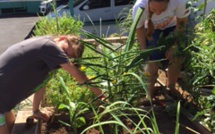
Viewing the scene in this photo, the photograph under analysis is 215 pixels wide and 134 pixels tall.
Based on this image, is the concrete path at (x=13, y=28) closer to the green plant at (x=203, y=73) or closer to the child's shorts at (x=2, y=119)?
the child's shorts at (x=2, y=119)

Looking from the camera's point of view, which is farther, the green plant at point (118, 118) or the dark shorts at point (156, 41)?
the dark shorts at point (156, 41)

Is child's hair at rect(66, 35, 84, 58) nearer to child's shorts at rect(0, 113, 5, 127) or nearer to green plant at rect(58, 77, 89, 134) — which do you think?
green plant at rect(58, 77, 89, 134)

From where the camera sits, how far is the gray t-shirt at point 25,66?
212cm

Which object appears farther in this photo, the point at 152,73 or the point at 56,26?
the point at 56,26

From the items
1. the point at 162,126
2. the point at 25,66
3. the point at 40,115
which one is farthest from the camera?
the point at 162,126

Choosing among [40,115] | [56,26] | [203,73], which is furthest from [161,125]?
[56,26]

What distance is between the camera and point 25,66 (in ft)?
7.23

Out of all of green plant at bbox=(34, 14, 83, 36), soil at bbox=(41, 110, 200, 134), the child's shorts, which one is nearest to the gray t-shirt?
the child's shorts

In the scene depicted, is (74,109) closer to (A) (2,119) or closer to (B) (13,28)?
(A) (2,119)

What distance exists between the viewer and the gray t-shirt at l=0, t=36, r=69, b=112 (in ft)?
6.94

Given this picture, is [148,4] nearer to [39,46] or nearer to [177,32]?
[177,32]

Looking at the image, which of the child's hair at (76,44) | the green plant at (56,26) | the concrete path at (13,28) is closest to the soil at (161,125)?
the child's hair at (76,44)

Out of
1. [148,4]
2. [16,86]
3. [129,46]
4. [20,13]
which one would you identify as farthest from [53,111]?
[20,13]

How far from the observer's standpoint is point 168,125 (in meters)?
2.67
